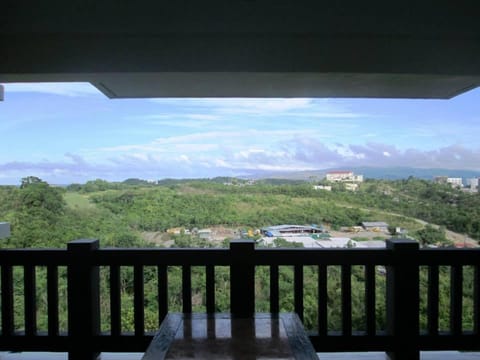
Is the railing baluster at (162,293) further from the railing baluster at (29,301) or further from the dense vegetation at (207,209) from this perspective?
the railing baluster at (29,301)

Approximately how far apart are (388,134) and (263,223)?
6.61 feet

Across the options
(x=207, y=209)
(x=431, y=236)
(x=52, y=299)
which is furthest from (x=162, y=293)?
(x=431, y=236)

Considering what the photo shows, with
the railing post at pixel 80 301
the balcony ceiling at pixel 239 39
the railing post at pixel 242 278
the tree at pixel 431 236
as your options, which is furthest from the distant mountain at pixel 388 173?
the railing post at pixel 80 301

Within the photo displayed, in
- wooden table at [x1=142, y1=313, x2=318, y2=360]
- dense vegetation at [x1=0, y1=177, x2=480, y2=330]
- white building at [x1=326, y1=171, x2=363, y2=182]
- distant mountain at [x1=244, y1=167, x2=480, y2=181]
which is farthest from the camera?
white building at [x1=326, y1=171, x2=363, y2=182]

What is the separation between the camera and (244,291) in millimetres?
2061

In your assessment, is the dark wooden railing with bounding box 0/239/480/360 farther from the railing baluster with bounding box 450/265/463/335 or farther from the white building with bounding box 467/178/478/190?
the white building with bounding box 467/178/478/190

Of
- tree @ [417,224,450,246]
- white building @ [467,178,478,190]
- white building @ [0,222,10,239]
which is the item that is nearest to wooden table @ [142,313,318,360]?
white building @ [0,222,10,239]

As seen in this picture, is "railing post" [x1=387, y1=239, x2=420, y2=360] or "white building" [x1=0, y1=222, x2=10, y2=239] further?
"white building" [x1=0, y1=222, x2=10, y2=239]

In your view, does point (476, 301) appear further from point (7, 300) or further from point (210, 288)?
point (7, 300)

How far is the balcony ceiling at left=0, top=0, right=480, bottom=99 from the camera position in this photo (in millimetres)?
2219

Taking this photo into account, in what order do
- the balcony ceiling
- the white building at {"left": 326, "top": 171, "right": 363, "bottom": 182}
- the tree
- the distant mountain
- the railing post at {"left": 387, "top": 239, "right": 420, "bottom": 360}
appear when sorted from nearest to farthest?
1. the railing post at {"left": 387, "top": 239, "right": 420, "bottom": 360}
2. the balcony ceiling
3. the tree
4. the distant mountain
5. the white building at {"left": 326, "top": 171, "right": 363, "bottom": 182}

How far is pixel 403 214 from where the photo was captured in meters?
2.81

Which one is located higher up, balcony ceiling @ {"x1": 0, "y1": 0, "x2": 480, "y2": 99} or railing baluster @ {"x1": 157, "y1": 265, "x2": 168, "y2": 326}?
balcony ceiling @ {"x1": 0, "y1": 0, "x2": 480, "y2": 99}

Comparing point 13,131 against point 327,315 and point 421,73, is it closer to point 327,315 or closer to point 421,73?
point 327,315
